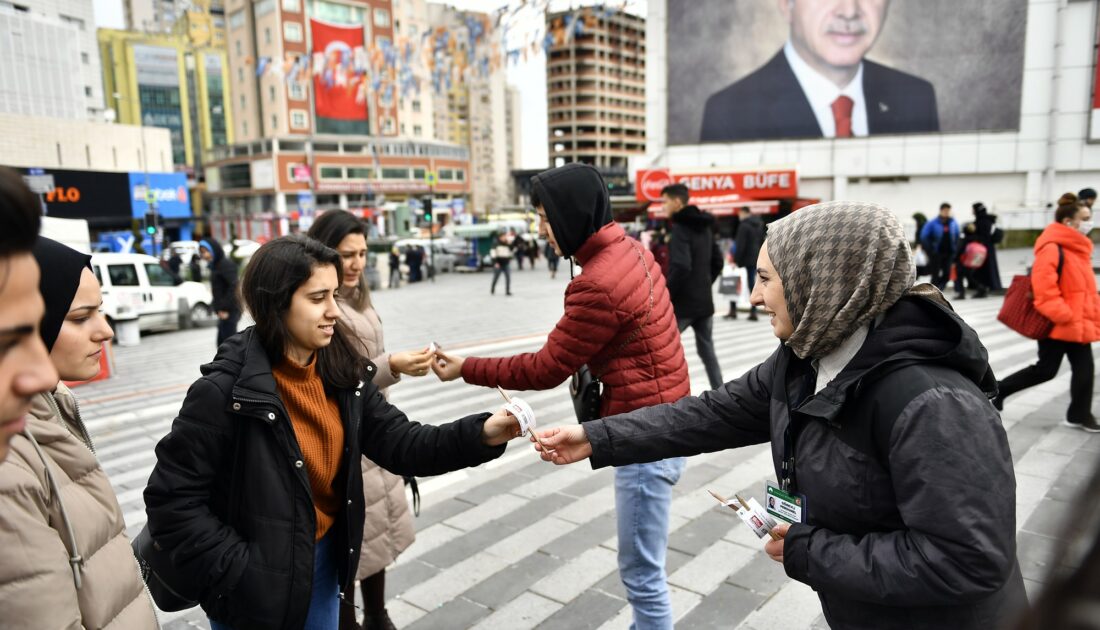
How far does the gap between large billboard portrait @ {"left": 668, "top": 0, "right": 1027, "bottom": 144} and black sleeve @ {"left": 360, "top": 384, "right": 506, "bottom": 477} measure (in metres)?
38.6

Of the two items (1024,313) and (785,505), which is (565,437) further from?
(1024,313)

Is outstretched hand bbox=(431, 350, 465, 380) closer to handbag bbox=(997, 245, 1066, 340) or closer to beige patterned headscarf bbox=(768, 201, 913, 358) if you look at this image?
beige patterned headscarf bbox=(768, 201, 913, 358)

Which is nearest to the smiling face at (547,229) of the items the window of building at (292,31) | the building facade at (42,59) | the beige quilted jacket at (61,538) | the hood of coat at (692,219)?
the beige quilted jacket at (61,538)

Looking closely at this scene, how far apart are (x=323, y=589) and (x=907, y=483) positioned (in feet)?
5.98

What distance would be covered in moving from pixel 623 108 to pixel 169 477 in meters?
136

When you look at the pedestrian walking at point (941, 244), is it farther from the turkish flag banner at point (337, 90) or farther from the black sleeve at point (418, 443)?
the turkish flag banner at point (337, 90)

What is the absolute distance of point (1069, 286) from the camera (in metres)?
5.39

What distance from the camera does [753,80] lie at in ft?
123

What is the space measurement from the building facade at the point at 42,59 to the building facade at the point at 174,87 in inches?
1739

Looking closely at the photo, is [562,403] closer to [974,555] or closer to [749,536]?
[749,536]

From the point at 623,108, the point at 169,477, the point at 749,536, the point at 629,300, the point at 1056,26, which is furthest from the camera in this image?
the point at 623,108

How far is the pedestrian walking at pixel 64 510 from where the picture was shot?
1.34 meters

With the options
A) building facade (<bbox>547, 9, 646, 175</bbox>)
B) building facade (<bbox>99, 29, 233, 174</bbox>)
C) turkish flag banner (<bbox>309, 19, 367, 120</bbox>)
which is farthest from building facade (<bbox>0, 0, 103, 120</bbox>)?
building facade (<bbox>547, 9, 646, 175</bbox>)

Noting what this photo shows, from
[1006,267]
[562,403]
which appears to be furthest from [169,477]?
[1006,267]
